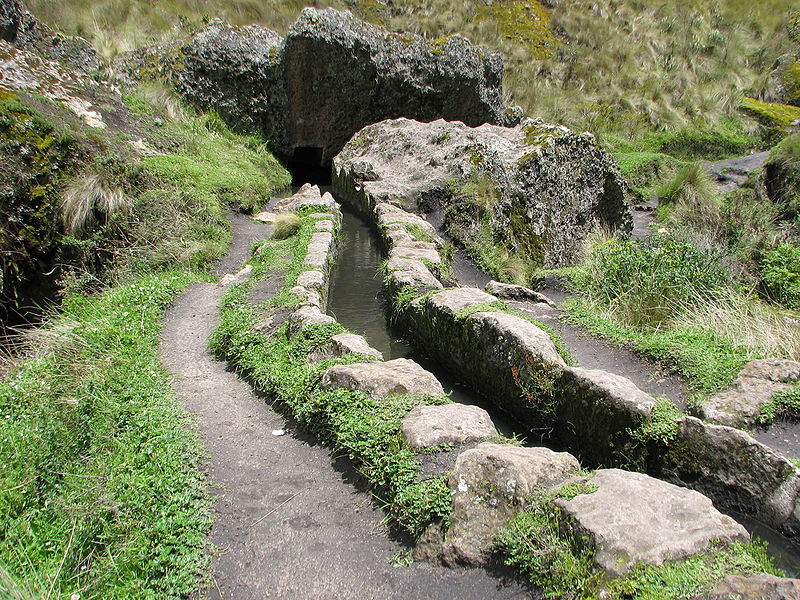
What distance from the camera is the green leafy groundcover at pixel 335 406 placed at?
309cm

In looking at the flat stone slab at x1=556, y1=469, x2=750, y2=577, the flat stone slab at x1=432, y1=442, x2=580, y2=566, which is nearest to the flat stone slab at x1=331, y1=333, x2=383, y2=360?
the flat stone slab at x1=432, y1=442, x2=580, y2=566

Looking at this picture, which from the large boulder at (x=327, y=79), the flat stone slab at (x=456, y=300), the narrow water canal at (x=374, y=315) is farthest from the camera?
the large boulder at (x=327, y=79)

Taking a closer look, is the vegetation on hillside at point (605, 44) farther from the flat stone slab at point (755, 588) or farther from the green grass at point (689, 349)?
the flat stone slab at point (755, 588)

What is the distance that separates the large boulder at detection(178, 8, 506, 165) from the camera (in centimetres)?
1398

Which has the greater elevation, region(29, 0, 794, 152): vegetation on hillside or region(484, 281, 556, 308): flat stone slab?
region(29, 0, 794, 152): vegetation on hillside

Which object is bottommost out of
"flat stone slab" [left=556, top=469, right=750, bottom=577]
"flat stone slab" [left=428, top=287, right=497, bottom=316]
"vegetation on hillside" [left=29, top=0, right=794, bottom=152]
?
"flat stone slab" [left=556, top=469, right=750, bottom=577]

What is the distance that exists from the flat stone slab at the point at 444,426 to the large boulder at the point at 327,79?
12448 mm

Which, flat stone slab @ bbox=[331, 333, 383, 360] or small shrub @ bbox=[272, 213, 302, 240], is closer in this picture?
flat stone slab @ bbox=[331, 333, 383, 360]

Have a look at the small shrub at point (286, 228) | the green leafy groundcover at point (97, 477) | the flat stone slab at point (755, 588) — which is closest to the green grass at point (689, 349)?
the flat stone slab at point (755, 588)

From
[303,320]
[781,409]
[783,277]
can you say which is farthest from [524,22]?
[781,409]

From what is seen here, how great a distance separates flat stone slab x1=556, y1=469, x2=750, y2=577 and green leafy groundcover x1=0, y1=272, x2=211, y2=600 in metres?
1.90

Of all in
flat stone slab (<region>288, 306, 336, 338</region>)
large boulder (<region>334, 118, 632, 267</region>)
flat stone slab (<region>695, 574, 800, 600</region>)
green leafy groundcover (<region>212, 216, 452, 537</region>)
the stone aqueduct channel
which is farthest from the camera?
large boulder (<region>334, 118, 632, 267</region>)

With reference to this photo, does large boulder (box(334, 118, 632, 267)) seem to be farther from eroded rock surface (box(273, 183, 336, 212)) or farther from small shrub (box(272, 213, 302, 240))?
small shrub (box(272, 213, 302, 240))

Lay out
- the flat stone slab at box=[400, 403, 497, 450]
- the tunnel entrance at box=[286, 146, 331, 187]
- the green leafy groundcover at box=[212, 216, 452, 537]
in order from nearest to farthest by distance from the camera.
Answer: the green leafy groundcover at box=[212, 216, 452, 537], the flat stone slab at box=[400, 403, 497, 450], the tunnel entrance at box=[286, 146, 331, 187]
